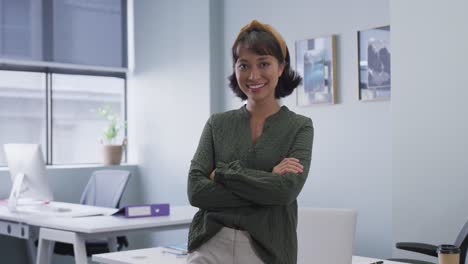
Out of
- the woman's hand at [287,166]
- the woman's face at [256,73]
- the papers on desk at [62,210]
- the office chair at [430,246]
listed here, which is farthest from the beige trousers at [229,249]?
the papers on desk at [62,210]

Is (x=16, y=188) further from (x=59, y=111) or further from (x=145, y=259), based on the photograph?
(x=145, y=259)

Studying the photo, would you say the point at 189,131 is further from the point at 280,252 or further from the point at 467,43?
the point at 280,252

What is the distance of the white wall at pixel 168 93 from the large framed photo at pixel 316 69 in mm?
965

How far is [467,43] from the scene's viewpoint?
3383mm

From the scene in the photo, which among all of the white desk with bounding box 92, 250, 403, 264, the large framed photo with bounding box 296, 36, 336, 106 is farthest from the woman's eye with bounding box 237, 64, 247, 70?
the large framed photo with bounding box 296, 36, 336, 106

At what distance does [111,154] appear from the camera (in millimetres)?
6098

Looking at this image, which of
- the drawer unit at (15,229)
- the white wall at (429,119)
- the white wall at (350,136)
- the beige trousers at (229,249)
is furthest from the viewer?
the white wall at (350,136)

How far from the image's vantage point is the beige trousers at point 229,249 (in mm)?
1635

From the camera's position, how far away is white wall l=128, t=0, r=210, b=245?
18.9ft

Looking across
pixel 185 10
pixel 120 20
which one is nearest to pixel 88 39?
pixel 120 20

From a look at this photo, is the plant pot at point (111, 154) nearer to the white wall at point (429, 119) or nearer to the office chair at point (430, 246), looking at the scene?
the white wall at point (429, 119)

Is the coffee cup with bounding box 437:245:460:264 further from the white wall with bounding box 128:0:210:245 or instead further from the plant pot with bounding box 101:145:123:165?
the plant pot with bounding box 101:145:123:165

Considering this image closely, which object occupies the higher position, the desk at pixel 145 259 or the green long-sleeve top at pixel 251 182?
the green long-sleeve top at pixel 251 182

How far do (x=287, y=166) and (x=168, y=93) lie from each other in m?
4.38
